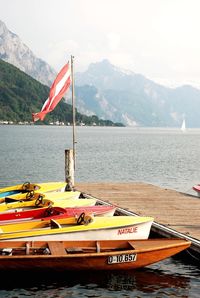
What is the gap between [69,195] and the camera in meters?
24.3

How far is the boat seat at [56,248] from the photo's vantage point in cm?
1491

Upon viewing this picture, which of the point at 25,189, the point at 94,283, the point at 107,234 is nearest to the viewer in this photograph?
the point at 94,283

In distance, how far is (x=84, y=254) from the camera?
48.4 feet

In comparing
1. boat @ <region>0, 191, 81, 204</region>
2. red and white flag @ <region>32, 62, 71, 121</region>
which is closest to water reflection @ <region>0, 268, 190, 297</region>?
boat @ <region>0, 191, 81, 204</region>

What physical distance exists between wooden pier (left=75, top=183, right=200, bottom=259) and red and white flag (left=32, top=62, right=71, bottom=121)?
507cm

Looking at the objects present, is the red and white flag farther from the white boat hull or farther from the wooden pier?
the white boat hull

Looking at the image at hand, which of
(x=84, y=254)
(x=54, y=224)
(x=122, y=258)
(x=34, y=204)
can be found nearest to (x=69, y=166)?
(x=34, y=204)

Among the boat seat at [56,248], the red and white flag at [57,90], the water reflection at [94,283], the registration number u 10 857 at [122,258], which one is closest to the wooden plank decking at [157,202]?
the water reflection at [94,283]

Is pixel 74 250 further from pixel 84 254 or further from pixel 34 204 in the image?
pixel 34 204

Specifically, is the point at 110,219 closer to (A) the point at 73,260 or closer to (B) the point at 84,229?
(B) the point at 84,229

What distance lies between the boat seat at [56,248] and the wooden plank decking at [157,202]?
4.65 m

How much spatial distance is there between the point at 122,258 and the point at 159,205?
8466 millimetres

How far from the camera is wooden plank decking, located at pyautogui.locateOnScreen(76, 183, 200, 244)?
19.2m

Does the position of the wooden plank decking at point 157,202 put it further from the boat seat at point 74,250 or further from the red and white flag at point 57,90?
the red and white flag at point 57,90
